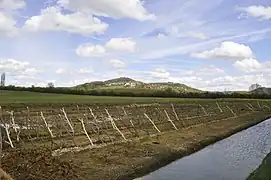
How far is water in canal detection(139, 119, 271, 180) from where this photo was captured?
2742 centimetres

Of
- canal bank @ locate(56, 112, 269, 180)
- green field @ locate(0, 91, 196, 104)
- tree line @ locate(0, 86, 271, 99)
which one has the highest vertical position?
tree line @ locate(0, 86, 271, 99)

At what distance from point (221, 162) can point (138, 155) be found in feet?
22.5

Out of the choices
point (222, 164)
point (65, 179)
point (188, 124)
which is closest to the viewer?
point (65, 179)

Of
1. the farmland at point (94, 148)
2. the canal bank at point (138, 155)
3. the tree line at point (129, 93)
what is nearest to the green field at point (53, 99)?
the tree line at point (129, 93)

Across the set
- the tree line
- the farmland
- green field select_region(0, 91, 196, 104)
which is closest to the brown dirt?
the farmland

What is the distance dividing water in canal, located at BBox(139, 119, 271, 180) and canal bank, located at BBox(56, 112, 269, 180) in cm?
80

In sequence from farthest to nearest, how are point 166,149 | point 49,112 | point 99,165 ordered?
1. point 49,112
2. point 166,149
3. point 99,165

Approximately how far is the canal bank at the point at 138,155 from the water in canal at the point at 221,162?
2.64ft

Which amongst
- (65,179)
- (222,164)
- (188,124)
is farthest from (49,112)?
(65,179)

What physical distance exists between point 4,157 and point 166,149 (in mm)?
14240

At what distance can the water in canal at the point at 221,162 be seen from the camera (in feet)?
90.0

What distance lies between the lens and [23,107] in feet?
213

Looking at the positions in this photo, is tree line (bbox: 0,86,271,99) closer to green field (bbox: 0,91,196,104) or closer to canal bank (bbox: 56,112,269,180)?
green field (bbox: 0,91,196,104)

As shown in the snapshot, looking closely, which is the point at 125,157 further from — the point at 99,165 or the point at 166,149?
the point at 166,149
